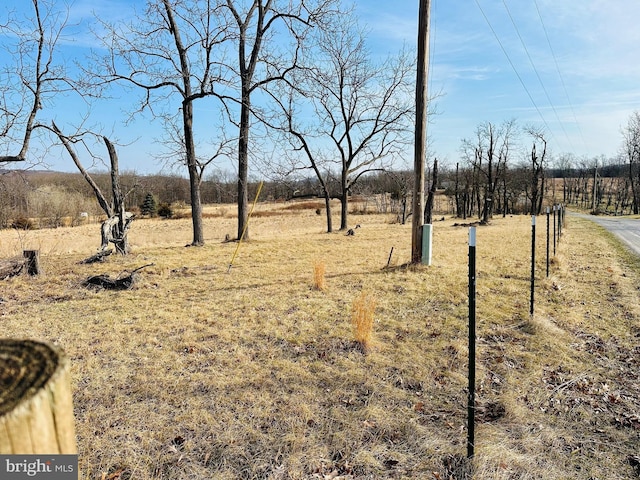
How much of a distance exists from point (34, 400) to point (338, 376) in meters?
3.60

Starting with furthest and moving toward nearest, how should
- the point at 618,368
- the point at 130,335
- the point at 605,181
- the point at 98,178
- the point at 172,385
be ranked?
the point at 605,181 → the point at 98,178 → the point at 130,335 → the point at 618,368 → the point at 172,385

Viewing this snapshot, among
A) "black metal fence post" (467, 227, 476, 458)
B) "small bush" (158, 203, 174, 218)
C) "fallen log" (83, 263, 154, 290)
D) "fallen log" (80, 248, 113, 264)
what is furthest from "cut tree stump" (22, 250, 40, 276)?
"small bush" (158, 203, 174, 218)

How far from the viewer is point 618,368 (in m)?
4.20

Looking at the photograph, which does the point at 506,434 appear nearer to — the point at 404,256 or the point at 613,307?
the point at 613,307

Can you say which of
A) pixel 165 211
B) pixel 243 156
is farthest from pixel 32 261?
pixel 165 211

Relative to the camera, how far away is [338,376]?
404cm

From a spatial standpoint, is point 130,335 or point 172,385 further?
point 130,335

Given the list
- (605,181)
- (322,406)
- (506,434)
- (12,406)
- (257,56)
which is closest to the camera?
(12,406)

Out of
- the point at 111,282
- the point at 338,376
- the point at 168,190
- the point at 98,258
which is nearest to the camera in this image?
the point at 338,376

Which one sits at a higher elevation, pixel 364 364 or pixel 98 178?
pixel 98 178

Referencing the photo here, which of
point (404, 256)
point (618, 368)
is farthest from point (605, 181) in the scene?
point (618, 368)

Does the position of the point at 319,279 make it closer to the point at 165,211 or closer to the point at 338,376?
the point at 338,376

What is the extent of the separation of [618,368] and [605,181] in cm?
9779

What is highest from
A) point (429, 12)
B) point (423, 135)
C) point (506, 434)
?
point (429, 12)
